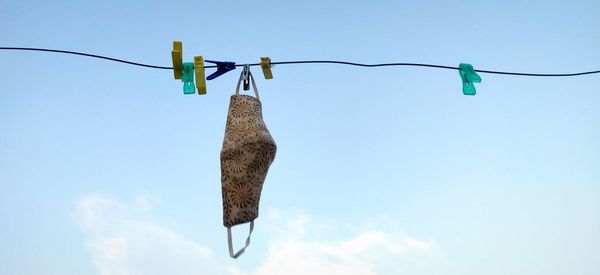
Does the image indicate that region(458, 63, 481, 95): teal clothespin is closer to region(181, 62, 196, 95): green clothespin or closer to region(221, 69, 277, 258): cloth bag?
region(221, 69, 277, 258): cloth bag

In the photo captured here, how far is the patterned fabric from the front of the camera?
7.42 feet

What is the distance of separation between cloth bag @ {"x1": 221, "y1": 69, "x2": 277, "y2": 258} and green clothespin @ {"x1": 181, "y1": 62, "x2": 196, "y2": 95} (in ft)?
1.30

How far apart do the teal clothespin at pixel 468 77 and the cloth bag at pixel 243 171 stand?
1.12 metres

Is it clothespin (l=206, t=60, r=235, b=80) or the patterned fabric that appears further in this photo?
clothespin (l=206, t=60, r=235, b=80)

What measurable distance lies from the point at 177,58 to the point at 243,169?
667 mm

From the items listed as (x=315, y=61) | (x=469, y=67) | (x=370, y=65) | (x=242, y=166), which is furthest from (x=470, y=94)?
(x=242, y=166)

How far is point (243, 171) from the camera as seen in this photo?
2260 millimetres

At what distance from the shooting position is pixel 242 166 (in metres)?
2.26

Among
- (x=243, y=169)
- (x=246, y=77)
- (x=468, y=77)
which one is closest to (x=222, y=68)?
(x=246, y=77)

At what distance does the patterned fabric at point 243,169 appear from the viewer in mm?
2262

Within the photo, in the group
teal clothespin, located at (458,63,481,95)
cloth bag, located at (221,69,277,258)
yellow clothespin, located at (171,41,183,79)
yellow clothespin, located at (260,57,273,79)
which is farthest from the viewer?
teal clothespin, located at (458,63,481,95)

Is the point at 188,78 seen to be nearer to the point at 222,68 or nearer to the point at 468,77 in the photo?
the point at 222,68

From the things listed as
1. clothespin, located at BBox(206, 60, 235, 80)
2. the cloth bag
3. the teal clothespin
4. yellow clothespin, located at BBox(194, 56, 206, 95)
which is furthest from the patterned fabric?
the teal clothespin

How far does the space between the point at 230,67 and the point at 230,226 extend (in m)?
0.82
